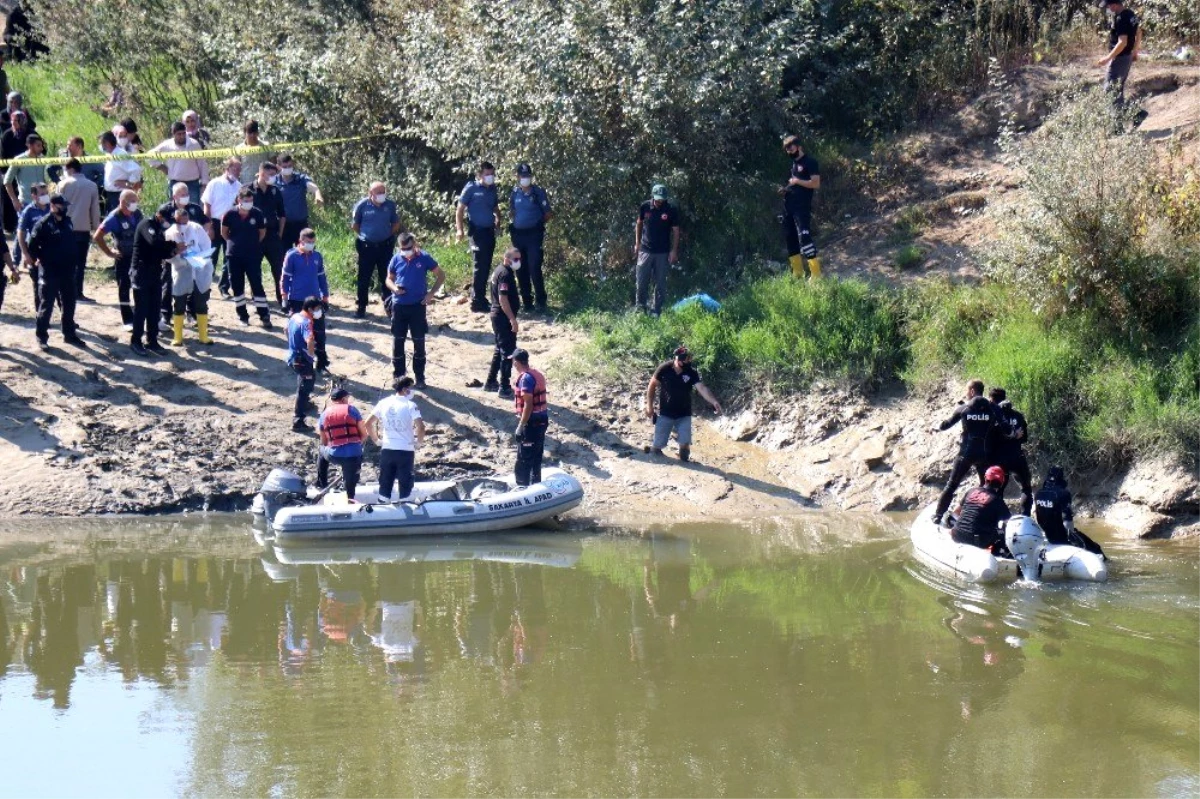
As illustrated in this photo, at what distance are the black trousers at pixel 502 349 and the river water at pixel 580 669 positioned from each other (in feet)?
9.37

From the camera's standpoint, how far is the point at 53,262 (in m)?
17.2

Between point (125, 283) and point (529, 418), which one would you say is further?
point (125, 283)

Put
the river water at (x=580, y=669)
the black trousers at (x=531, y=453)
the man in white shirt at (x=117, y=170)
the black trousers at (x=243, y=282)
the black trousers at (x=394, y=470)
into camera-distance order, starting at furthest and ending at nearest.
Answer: the man in white shirt at (x=117, y=170) < the black trousers at (x=243, y=282) < the black trousers at (x=531, y=453) < the black trousers at (x=394, y=470) < the river water at (x=580, y=669)

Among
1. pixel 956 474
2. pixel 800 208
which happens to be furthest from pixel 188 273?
pixel 956 474

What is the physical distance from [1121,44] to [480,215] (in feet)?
27.7

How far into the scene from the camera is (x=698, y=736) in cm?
984

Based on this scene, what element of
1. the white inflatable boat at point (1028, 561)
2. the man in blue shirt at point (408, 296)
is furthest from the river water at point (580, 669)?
the man in blue shirt at point (408, 296)

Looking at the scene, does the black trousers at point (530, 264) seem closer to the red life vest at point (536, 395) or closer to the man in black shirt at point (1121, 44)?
the red life vest at point (536, 395)

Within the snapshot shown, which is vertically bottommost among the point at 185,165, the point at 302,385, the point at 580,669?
the point at 580,669

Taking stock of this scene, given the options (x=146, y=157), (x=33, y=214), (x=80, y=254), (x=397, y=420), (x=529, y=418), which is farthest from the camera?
(x=146, y=157)

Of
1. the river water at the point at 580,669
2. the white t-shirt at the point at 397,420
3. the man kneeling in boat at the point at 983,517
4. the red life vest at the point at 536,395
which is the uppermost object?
the red life vest at the point at 536,395

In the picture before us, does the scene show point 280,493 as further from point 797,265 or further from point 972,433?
point 797,265

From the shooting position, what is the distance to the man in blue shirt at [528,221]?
Answer: 18828mm

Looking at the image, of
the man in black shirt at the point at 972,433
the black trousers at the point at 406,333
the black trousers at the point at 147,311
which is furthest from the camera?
the black trousers at the point at 147,311
